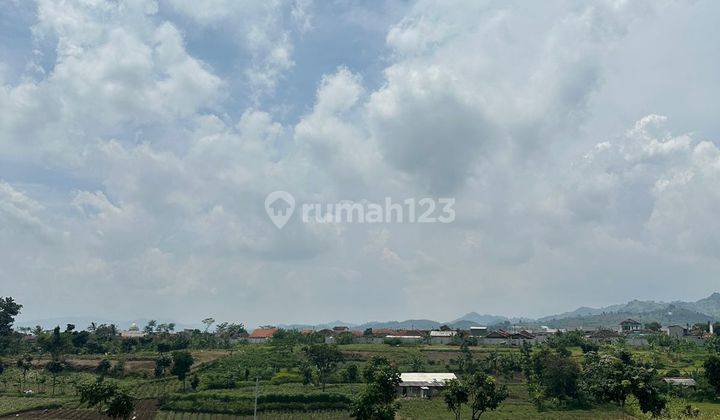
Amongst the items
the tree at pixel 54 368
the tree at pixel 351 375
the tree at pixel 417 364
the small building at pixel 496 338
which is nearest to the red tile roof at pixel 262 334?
the small building at pixel 496 338

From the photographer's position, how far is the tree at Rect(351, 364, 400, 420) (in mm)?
53281

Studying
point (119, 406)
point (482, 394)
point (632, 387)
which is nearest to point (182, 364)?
point (119, 406)

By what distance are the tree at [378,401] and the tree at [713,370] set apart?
46109 mm

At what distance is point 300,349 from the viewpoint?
385 ft

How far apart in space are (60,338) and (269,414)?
65.3m

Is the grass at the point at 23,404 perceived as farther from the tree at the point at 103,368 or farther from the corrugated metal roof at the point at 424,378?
the corrugated metal roof at the point at 424,378

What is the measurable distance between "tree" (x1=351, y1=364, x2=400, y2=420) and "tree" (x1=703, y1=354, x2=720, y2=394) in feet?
151

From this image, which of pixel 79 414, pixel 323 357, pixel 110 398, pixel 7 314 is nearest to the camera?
pixel 110 398

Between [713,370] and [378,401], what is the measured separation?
4947 centimetres

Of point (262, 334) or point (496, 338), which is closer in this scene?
point (496, 338)

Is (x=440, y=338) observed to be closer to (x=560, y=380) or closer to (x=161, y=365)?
(x=560, y=380)

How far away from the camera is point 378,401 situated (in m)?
54.8

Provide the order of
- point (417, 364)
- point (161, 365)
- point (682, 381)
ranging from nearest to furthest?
1. point (682, 381)
2. point (161, 365)
3. point (417, 364)

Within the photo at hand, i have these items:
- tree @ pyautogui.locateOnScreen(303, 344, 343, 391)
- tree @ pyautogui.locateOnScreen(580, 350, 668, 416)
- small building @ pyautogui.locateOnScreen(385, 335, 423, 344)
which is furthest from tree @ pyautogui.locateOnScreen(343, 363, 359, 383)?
small building @ pyautogui.locateOnScreen(385, 335, 423, 344)
